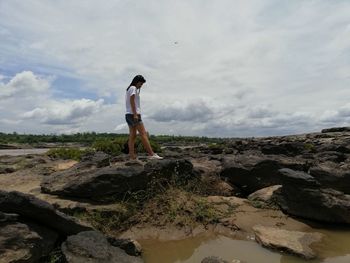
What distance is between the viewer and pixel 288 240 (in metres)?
6.62

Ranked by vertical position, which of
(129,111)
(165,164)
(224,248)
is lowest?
(224,248)

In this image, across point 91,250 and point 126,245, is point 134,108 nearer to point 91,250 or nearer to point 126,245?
point 126,245

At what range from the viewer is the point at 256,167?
9.74 meters

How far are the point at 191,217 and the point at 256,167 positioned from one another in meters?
2.61

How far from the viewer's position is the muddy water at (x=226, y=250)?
621 cm

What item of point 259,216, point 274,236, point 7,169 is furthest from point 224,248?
point 7,169

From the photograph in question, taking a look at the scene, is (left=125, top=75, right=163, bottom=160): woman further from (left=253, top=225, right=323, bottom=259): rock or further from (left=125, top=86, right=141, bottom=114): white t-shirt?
(left=253, top=225, right=323, bottom=259): rock

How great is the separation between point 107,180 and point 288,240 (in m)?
3.29

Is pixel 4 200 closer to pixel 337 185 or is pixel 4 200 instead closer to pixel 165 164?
pixel 165 164

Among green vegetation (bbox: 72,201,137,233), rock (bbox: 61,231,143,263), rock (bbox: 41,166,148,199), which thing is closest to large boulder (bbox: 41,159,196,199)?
rock (bbox: 41,166,148,199)

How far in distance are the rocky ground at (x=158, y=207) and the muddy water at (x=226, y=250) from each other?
0.61 ft

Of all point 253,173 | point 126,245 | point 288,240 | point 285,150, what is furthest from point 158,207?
point 285,150

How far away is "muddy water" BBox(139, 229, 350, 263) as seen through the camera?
6211 millimetres

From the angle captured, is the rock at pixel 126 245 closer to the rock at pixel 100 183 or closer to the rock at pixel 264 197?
the rock at pixel 100 183
